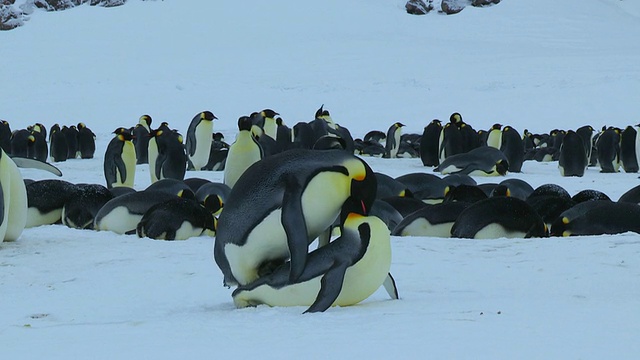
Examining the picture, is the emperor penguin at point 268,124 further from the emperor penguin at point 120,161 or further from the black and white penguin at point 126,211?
the black and white penguin at point 126,211

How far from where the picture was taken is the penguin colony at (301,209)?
301 cm

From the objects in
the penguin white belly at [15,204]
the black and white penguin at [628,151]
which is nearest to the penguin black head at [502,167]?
the black and white penguin at [628,151]

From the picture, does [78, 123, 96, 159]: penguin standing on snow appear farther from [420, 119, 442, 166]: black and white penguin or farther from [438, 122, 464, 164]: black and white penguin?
[438, 122, 464, 164]: black and white penguin

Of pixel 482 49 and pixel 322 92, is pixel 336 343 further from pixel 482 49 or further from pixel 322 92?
pixel 482 49

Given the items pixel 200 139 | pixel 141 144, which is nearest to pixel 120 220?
pixel 200 139

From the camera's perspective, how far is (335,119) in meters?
23.5

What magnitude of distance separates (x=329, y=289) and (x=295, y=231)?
0.23 meters

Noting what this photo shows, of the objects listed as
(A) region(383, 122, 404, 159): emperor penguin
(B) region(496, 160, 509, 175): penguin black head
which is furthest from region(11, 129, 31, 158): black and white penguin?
(B) region(496, 160, 509, 175): penguin black head

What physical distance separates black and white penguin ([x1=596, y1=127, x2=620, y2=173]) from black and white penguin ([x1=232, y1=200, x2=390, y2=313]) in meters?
11.1

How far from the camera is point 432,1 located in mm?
41125

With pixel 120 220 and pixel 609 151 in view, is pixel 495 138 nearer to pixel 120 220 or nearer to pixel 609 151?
pixel 609 151

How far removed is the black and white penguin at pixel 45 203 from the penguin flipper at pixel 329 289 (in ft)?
13.1

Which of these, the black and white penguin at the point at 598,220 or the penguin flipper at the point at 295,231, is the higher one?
the penguin flipper at the point at 295,231

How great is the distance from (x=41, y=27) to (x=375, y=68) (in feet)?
52.2
